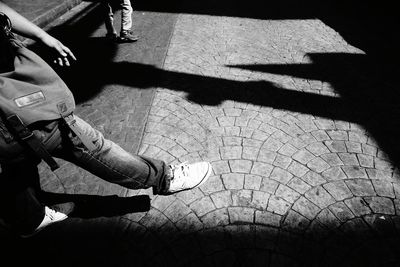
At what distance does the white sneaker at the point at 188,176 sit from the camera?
8.88ft

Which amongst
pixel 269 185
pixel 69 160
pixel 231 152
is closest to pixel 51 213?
pixel 69 160

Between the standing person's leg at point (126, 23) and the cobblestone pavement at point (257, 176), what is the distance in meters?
1.20

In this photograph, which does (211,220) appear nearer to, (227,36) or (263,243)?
(263,243)

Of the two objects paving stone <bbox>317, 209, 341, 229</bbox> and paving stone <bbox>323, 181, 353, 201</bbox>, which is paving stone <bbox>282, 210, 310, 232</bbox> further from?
paving stone <bbox>323, 181, 353, 201</bbox>

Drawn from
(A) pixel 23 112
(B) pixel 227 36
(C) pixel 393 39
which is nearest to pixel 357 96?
(C) pixel 393 39

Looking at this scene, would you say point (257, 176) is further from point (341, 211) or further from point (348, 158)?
point (348, 158)

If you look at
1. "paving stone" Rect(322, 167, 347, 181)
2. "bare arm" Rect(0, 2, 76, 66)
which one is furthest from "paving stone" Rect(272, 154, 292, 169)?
"bare arm" Rect(0, 2, 76, 66)

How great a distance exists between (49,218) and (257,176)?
2005mm

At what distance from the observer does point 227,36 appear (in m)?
5.78

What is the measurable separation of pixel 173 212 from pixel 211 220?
0.37 meters

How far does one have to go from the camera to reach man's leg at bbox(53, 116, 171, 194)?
1993 mm

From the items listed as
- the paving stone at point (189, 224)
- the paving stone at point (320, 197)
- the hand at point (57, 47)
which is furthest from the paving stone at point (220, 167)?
the hand at point (57, 47)

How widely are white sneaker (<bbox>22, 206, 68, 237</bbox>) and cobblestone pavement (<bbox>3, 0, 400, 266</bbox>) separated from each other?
0.14m

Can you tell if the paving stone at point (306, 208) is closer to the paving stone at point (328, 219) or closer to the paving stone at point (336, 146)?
the paving stone at point (328, 219)
